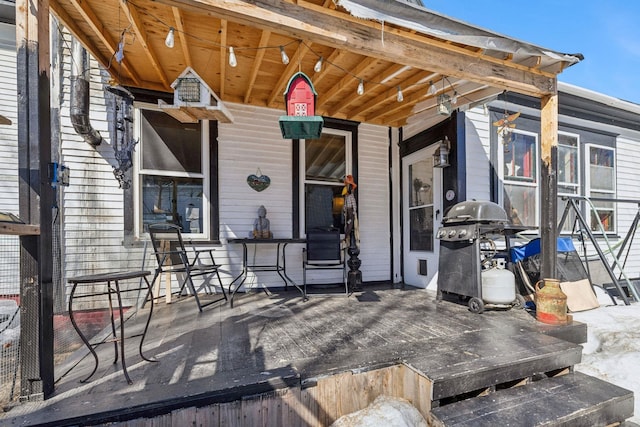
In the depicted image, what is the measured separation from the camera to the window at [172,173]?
385 cm

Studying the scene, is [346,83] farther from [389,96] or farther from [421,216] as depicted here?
[421,216]

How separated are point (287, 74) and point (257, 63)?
38 cm

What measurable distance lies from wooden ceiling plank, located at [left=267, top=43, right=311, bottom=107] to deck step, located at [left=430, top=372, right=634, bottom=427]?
9.53 ft

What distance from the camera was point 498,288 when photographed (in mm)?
3072

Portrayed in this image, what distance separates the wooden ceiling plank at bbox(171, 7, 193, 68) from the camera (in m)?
2.42

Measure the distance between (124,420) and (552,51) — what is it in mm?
4061

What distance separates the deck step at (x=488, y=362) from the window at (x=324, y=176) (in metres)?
2.64

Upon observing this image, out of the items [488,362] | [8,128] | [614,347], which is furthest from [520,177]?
[8,128]

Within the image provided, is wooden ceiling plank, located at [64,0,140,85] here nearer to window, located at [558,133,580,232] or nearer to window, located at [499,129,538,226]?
window, located at [499,129,538,226]

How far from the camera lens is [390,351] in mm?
2123

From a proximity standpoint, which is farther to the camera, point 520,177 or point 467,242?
point 520,177

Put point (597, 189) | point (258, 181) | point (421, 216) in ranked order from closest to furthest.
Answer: point (258, 181) → point (421, 216) → point (597, 189)

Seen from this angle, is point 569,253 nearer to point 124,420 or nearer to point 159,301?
point 124,420

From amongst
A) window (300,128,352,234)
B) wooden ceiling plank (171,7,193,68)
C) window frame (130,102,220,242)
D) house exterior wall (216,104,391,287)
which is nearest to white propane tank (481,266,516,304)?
house exterior wall (216,104,391,287)
